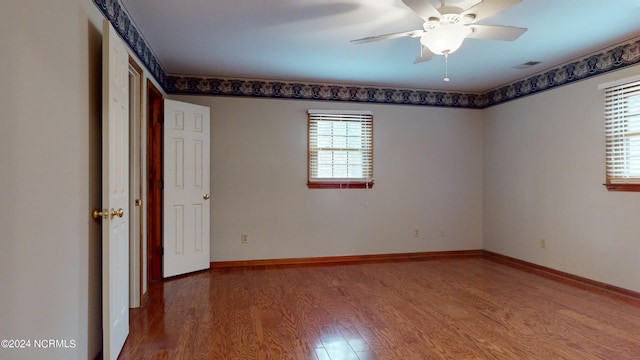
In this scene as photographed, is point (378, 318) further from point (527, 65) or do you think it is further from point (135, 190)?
point (527, 65)

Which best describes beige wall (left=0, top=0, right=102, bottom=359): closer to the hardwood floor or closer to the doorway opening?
the hardwood floor

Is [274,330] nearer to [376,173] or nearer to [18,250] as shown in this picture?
[18,250]

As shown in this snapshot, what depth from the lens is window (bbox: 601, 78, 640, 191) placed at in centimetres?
330

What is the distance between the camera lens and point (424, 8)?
2123 millimetres

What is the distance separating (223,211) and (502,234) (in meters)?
3.80

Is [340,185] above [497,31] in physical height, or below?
below

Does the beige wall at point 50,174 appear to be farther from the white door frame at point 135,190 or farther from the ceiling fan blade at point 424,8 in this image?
the ceiling fan blade at point 424,8

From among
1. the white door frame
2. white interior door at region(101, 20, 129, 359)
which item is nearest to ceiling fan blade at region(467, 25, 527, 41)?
white interior door at region(101, 20, 129, 359)

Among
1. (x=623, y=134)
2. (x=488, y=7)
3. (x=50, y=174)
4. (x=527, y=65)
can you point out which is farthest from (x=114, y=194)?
(x=623, y=134)

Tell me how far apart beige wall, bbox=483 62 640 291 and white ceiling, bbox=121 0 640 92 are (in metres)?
0.55

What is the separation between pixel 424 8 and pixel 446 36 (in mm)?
243

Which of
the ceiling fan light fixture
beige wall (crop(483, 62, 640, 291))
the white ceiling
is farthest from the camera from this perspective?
beige wall (crop(483, 62, 640, 291))

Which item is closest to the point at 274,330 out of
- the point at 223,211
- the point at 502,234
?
the point at 223,211

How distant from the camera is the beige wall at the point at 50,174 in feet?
4.16
